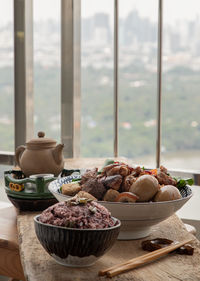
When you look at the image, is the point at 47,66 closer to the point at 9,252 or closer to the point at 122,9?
the point at 122,9

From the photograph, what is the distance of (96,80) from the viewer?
10.7ft

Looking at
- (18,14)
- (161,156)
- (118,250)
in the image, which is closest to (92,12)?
(18,14)

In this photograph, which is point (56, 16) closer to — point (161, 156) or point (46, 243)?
point (161, 156)

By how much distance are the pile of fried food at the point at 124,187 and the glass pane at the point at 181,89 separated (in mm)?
1871

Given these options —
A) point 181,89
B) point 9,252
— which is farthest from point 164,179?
point 181,89

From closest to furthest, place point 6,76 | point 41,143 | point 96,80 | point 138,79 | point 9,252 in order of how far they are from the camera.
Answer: point 9,252, point 41,143, point 138,79, point 96,80, point 6,76

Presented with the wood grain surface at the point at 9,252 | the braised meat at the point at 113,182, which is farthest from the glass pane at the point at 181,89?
the braised meat at the point at 113,182

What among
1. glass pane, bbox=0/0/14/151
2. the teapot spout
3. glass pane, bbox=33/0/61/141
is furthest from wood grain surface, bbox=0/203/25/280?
glass pane, bbox=0/0/14/151

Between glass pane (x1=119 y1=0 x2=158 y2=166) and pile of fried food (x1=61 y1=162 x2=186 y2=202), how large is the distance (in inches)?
74.7

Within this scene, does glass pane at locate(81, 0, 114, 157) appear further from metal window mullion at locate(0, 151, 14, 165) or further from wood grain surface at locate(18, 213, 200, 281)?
wood grain surface at locate(18, 213, 200, 281)

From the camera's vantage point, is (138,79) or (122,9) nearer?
(122,9)

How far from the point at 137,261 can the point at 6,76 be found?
2926mm

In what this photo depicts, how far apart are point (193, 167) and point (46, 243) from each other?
2.33m

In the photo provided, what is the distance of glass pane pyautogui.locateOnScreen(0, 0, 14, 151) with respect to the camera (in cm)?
343
